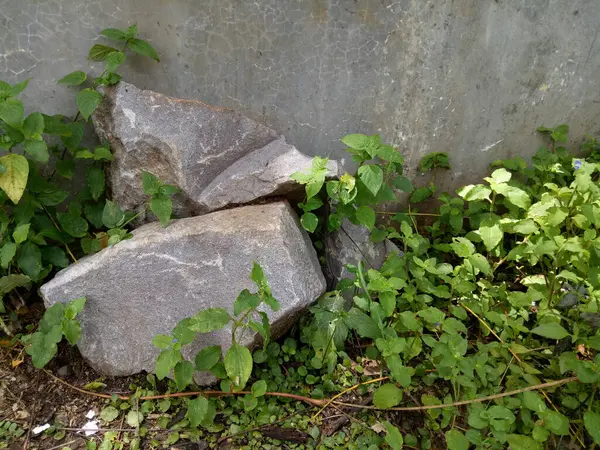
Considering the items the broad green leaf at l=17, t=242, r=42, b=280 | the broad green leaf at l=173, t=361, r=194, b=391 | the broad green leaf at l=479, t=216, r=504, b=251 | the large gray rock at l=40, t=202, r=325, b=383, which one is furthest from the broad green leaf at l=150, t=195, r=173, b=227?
the broad green leaf at l=479, t=216, r=504, b=251

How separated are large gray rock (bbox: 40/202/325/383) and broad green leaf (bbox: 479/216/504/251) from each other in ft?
3.42

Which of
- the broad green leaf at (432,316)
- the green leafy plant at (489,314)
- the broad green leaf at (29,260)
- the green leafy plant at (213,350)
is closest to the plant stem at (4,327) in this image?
the broad green leaf at (29,260)

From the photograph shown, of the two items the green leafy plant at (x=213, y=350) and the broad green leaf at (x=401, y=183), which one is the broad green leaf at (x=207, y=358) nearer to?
the green leafy plant at (x=213, y=350)

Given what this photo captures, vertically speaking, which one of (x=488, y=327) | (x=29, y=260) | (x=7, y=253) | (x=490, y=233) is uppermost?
(x=7, y=253)

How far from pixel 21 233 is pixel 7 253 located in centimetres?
10

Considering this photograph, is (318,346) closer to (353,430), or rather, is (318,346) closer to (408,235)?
(353,430)

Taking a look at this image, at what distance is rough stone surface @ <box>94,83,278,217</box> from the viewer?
7.60ft

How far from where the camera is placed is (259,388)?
76.7 inches

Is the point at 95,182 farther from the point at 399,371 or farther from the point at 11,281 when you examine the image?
the point at 399,371

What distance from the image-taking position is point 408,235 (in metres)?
→ 2.51

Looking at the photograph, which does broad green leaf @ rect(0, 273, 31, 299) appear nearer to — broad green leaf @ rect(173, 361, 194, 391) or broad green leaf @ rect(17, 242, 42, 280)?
broad green leaf @ rect(17, 242, 42, 280)

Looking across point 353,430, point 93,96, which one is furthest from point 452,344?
point 93,96

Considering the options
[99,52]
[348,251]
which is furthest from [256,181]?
[99,52]

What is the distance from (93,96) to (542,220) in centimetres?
233
